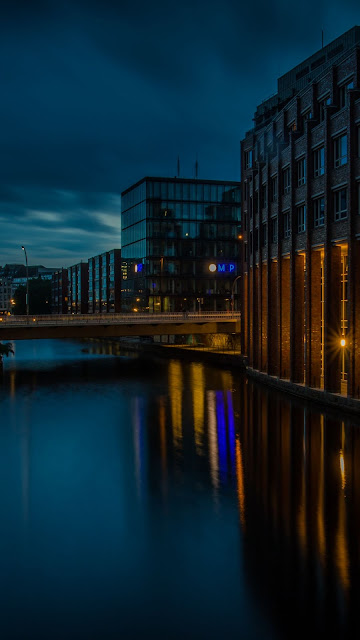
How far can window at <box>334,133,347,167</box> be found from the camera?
34031 mm

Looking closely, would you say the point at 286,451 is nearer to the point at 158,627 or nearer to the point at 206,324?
the point at 158,627

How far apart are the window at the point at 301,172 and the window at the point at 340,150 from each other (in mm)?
5126

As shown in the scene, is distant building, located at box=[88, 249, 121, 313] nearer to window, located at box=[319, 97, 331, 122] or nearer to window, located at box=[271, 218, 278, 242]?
window, located at box=[271, 218, 278, 242]

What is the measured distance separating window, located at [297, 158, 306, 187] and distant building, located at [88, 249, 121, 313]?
279 ft

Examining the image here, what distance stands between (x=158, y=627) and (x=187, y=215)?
9260 centimetres

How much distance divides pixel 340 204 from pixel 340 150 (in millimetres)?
3242

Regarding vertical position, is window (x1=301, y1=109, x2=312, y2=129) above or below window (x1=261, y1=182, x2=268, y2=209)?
above

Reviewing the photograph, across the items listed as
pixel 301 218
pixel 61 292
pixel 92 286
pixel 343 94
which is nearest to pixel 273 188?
pixel 301 218

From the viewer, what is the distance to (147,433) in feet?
101

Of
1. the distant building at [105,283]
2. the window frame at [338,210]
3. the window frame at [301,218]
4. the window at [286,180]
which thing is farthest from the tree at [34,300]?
the window frame at [338,210]

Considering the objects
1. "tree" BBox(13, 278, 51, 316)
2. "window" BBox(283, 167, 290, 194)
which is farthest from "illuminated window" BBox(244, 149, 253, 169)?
"tree" BBox(13, 278, 51, 316)

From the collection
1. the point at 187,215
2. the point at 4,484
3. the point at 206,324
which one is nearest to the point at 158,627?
the point at 4,484

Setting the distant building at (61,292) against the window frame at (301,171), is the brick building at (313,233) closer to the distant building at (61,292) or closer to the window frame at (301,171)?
the window frame at (301,171)

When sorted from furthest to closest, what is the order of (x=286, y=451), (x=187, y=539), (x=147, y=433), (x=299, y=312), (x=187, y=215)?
(x=187, y=215)
(x=299, y=312)
(x=147, y=433)
(x=286, y=451)
(x=187, y=539)
